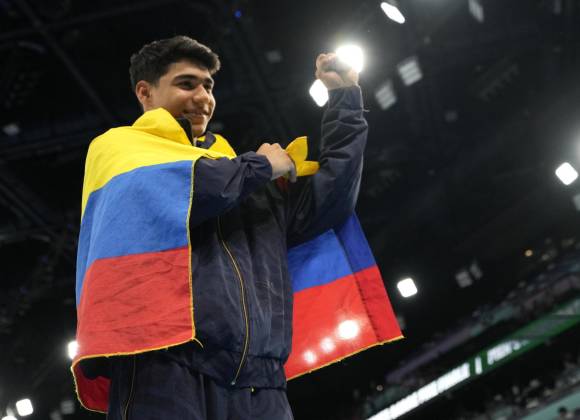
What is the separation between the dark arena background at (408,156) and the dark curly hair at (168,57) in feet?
10.7

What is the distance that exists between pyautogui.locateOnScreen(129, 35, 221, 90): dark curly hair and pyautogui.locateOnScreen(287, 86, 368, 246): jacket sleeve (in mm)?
404

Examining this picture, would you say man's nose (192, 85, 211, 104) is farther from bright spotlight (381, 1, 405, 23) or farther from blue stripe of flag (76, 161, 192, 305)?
bright spotlight (381, 1, 405, 23)

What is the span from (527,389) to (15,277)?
575 cm

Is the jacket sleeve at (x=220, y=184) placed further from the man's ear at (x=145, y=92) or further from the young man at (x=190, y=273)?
the man's ear at (x=145, y=92)

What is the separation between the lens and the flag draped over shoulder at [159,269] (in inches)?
60.9

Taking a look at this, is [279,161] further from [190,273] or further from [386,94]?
[386,94]

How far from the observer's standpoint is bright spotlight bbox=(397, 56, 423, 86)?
19.3 feet

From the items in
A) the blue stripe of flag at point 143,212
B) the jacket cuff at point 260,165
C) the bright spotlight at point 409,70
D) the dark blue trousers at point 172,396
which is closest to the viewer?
the dark blue trousers at point 172,396

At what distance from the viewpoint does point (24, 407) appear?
7977mm

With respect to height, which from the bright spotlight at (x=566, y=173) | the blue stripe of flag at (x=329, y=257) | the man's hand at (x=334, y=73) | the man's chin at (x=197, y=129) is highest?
the bright spotlight at (x=566, y=173)

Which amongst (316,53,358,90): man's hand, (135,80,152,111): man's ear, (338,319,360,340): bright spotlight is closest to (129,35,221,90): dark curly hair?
(135,80,152,111): man's ear

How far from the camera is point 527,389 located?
26.6 feet

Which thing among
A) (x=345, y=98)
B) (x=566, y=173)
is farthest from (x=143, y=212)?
(x=566, y=173)

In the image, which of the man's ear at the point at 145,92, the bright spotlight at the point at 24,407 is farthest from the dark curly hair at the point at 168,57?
the bright spotlight at the point at 24,407
